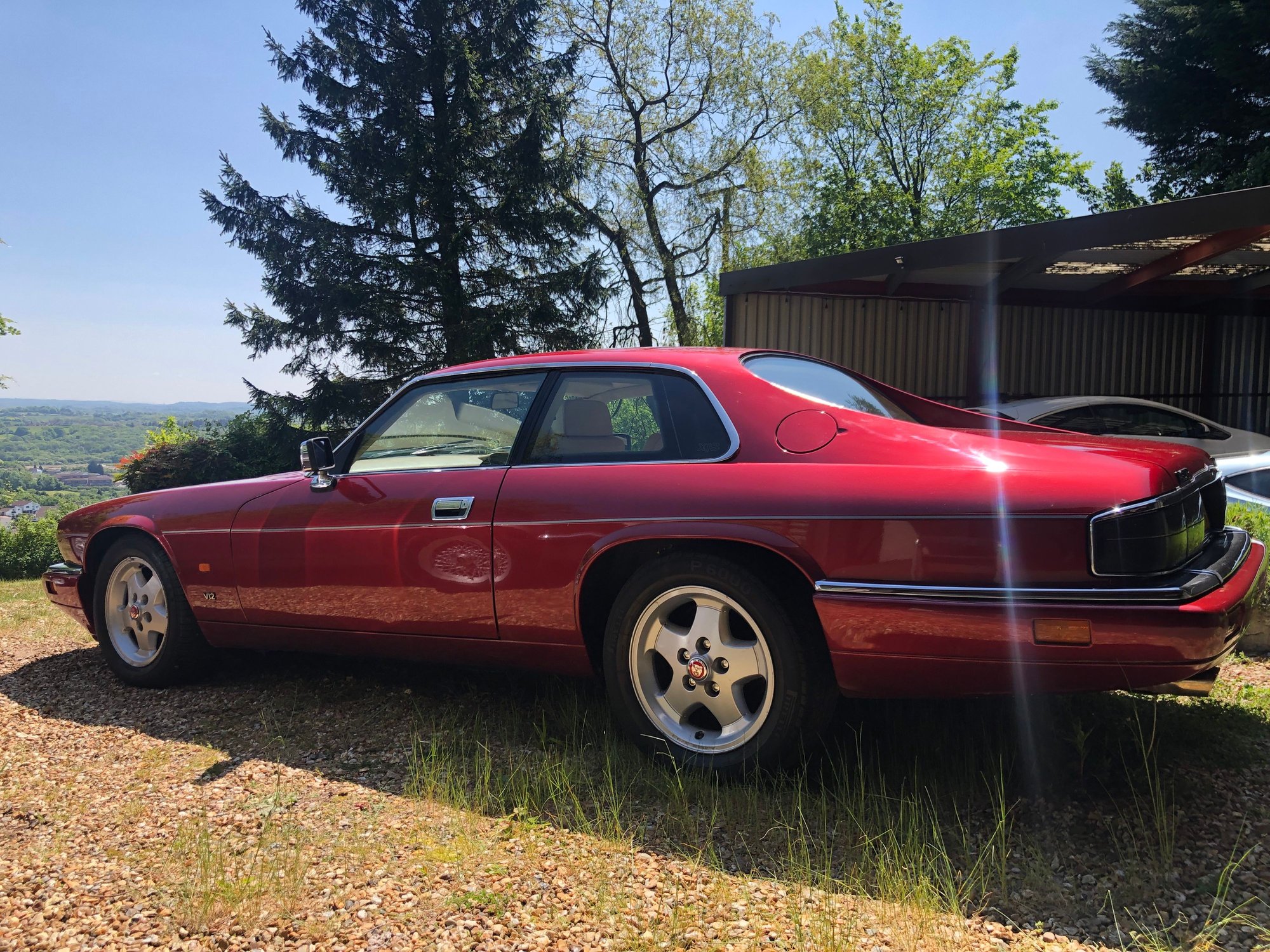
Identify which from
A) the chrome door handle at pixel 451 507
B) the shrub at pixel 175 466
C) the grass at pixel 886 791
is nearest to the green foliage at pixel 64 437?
the shrub at pixel 175 466

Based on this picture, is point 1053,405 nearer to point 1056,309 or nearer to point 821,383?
point 1056,309

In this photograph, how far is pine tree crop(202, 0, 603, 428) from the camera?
1830cm

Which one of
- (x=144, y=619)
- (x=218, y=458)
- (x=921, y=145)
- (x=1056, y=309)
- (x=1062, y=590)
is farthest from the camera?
(x=921, y=145)

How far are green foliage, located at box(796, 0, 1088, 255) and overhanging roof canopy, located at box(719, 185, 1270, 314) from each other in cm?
2025

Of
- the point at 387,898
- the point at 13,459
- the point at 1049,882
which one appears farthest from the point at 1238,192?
the point at 13,459

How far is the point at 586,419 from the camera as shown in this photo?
3457mm

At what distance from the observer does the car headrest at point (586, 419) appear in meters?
3.42

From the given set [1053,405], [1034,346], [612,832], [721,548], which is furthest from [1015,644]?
[1034,346]

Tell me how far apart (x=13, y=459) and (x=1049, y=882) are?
51418 mm

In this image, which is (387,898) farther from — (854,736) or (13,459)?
(13,459)

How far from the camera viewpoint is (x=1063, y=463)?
103 inches

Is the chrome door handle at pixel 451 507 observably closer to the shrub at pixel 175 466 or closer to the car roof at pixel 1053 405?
the car roof at pixel 1053 405

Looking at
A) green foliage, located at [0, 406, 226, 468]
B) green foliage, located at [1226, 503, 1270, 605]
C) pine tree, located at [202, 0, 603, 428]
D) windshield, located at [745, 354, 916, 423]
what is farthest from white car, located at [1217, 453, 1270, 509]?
green foliage, located at [0, 406, 226, 468]

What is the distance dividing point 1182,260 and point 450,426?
7.81 meters
